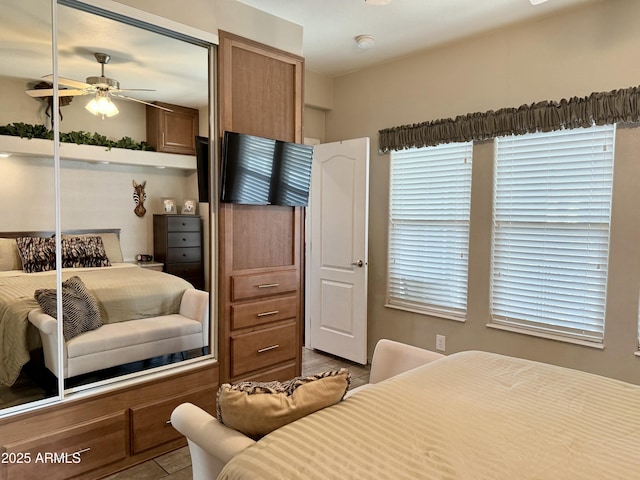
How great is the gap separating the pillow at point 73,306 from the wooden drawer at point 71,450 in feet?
1.53

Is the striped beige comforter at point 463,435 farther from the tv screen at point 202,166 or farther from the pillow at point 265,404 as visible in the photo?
the tv screen at point 202,166

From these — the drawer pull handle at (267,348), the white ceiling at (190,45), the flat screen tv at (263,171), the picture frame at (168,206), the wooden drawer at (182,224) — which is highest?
the white ceiling at (190,45)

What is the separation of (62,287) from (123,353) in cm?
52

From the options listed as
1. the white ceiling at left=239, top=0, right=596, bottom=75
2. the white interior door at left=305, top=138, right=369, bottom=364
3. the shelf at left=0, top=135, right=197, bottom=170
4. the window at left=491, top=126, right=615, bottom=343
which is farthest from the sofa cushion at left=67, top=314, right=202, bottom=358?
the window at left=491, top=126, right=615, bottom=343

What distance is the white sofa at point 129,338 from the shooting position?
205 centimetres

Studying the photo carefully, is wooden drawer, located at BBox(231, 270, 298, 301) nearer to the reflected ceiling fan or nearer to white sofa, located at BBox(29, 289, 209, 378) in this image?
white sofa, located at BBox(29, 289, 209, 378)

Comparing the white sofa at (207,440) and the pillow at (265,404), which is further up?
the pillow at (265,404)

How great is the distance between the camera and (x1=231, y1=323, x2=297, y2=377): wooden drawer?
2766mm

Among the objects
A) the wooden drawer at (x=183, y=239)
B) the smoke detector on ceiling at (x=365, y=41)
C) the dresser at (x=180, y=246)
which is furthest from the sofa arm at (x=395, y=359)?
the smoke detector on ceiling at (x=365, y=41)

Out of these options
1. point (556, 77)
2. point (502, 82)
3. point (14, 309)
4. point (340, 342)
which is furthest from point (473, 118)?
point (14, 309)

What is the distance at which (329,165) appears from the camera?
13.2ft

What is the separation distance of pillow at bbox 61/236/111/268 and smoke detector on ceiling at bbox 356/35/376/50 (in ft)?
7.73

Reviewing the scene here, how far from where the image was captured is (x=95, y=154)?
2.18m

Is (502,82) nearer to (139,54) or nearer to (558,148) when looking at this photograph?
(558,148)
